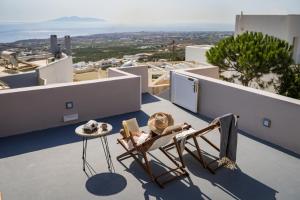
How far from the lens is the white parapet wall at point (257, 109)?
5.58 m

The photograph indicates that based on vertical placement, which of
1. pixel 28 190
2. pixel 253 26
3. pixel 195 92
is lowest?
pixel 28 190

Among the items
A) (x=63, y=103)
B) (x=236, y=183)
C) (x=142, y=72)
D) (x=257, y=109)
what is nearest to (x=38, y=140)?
(x=63, y=103)

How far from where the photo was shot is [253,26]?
1962 centimetres

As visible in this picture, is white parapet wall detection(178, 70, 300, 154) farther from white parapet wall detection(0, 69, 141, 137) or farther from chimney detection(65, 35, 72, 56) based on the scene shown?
chimney detection(65, 35, 72, 56)

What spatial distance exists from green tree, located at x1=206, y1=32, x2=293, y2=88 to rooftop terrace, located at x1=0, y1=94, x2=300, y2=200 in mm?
5229

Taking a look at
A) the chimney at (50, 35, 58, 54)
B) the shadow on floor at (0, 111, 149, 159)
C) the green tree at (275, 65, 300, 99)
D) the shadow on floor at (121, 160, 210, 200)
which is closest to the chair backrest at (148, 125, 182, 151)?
the shadow on floor at (121, 160, 210, 200)

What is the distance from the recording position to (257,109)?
6.21 metres

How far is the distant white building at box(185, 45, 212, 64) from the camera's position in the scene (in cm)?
1706

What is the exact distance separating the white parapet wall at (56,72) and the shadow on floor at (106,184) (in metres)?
7.82

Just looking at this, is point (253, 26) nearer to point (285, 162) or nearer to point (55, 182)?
point (285, 162)

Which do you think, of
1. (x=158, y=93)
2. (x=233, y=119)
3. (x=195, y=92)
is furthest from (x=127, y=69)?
(x=233, y=119)

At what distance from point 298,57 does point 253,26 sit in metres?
3.75

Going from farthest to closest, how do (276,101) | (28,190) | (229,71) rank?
(229,71)
(276,101)
(28,190)

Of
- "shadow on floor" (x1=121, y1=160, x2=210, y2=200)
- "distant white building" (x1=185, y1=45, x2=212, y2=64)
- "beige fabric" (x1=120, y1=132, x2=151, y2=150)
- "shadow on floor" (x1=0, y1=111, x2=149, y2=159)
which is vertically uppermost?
"distant white building" (x1=185, y1=45, x2=212, y2=64)
